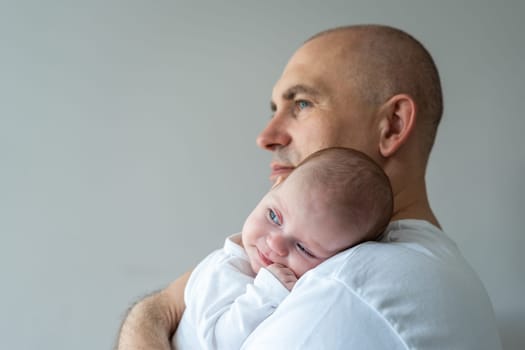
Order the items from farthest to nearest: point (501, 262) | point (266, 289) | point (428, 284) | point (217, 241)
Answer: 1. point (217, 241)
2. point (501, 262)
3. point (266, 289)
4. point (428, 284)

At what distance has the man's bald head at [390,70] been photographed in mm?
1162

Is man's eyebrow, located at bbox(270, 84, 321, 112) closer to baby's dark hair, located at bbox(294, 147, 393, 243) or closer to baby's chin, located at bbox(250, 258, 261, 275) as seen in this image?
baby's dark hair, located at bbox(294, 147, 393, 243)

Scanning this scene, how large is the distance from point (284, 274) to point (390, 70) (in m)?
0.66

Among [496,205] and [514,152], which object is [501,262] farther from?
[514,152]

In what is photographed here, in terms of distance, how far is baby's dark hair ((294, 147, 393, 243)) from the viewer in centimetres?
81

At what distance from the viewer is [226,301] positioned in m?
0.92

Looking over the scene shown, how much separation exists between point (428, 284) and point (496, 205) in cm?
141

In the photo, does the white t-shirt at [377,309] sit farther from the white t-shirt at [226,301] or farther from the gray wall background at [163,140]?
the gray wall background at [163,140]

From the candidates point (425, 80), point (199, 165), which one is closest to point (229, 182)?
point (199, 165)

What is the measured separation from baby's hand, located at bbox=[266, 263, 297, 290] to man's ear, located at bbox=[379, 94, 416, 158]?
1.53 feet

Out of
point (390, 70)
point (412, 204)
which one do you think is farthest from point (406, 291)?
point (390, 70)

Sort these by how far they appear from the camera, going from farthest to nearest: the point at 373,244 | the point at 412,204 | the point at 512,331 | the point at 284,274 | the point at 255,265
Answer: the point at 512,331
the point at 412,204
the point at 255,265
the point at 284,274
the point at 373,244

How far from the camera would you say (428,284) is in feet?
2.18

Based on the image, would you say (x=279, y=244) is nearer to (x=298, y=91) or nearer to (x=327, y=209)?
(x=327, y=209)
